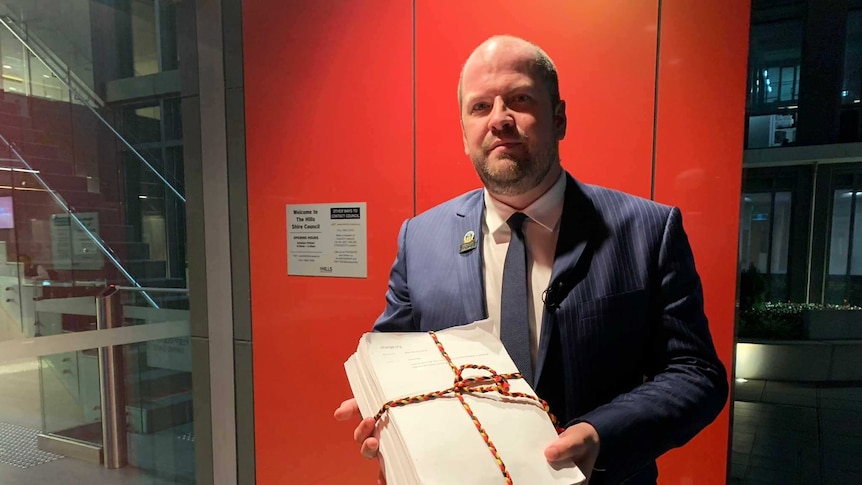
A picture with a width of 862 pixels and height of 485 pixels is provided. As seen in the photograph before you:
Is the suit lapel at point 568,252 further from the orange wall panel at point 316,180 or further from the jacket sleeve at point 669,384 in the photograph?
the orange wall panel at point 316,180

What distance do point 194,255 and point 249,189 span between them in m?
0.52

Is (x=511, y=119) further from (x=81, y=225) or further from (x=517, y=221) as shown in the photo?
(x=81, y=225)

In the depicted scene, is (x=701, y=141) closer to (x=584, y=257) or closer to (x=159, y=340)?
(x=584, y=257)

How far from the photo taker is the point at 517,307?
40.6 inches

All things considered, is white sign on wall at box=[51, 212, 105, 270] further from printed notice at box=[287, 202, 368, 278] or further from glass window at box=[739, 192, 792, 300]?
glass window at box=[739, 192, 792, 300]

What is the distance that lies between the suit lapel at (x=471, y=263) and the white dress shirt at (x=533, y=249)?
3 centimetres

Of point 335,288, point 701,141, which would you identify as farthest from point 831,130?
point 335,288

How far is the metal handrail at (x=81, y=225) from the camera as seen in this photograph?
242 centimetres

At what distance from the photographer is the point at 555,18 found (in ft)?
5.58

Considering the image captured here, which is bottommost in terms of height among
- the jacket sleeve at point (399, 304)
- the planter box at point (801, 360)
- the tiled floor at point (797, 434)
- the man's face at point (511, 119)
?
the tiled floor at point (797, 434)

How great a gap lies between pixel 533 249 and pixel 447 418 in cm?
47

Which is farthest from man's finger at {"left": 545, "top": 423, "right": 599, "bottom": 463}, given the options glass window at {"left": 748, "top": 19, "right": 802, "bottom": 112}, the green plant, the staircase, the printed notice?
the green plant

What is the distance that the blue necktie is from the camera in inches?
39.9

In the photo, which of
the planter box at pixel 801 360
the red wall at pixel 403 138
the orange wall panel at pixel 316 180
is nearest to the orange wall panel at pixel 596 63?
the red wall at pixel 403 138
